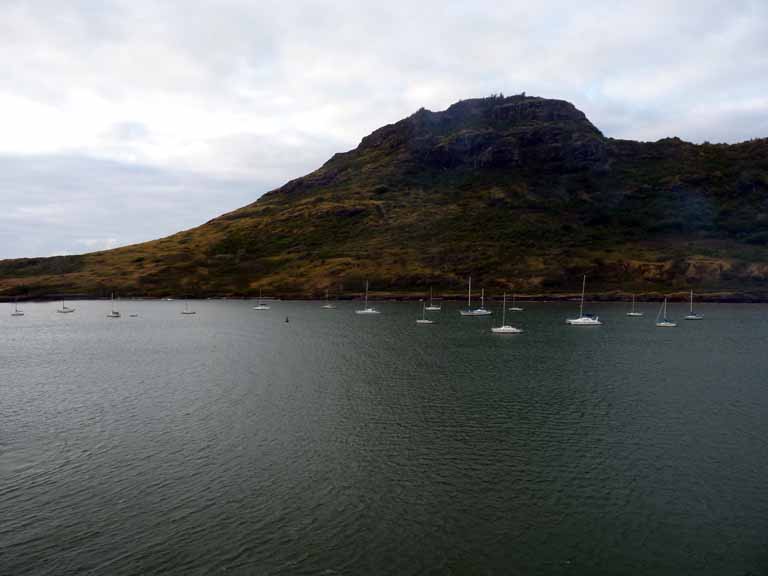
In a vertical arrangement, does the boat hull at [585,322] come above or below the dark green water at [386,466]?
above

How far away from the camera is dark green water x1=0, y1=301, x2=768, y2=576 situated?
27328 mm

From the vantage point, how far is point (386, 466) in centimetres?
3909

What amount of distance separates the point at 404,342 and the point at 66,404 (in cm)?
6348

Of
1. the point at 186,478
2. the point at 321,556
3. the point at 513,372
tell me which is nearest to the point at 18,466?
the point at 186,478

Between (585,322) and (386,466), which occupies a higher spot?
(585,322)

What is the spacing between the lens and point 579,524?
30312 millimetres

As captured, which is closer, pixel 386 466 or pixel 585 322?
pixel 386 466

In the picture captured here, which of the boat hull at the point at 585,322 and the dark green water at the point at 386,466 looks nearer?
the dark green water at the point at 386,466

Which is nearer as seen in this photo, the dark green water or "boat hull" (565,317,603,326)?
the dark green water

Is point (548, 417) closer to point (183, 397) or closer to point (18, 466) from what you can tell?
point (183, 397)

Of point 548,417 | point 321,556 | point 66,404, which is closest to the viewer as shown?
point 321,556

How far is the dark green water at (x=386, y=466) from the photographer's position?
27.3 metres

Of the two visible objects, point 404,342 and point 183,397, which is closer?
point 183,397

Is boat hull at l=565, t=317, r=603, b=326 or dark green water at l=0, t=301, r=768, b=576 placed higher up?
boat hull at l=565, t=317, r=603, b=326
